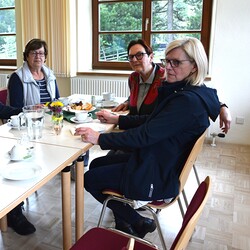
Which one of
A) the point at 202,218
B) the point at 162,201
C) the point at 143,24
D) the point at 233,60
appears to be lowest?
the point at 202,218

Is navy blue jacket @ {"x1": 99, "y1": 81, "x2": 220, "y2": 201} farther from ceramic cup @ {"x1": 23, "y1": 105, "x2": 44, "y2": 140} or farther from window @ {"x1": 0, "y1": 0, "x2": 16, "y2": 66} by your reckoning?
window @ {"x1": 0, "y1": 0, "x2": 16, "y2": 66}

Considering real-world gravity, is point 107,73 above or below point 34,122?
above

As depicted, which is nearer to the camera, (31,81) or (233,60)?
(31,81)

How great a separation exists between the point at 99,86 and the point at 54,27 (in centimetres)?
94

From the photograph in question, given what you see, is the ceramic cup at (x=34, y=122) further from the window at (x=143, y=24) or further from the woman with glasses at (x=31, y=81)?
the window at (x=143, y=24)

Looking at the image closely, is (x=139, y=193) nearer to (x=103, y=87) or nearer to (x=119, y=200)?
(x=119, y=200)

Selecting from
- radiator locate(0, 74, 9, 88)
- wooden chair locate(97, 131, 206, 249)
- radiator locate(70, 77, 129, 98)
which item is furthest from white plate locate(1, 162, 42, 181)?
radiator locate(0, 74, 9, 88)

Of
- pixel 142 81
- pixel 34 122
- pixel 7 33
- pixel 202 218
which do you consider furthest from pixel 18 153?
pixel 7 33

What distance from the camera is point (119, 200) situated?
4.95 feet

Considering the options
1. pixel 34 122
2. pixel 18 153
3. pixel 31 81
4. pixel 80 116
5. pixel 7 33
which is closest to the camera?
pixel 18 153

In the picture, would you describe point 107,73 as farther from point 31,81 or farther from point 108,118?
point 108,118

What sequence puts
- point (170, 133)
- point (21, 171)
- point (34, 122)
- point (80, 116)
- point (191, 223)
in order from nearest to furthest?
point (191, 223) < point (21, 171) < point (170, 133) < point (34, 122) < point (80, 116)

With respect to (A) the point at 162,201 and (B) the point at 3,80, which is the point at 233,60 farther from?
(B) the point at 3,80

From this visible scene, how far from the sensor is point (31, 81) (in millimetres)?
2422
